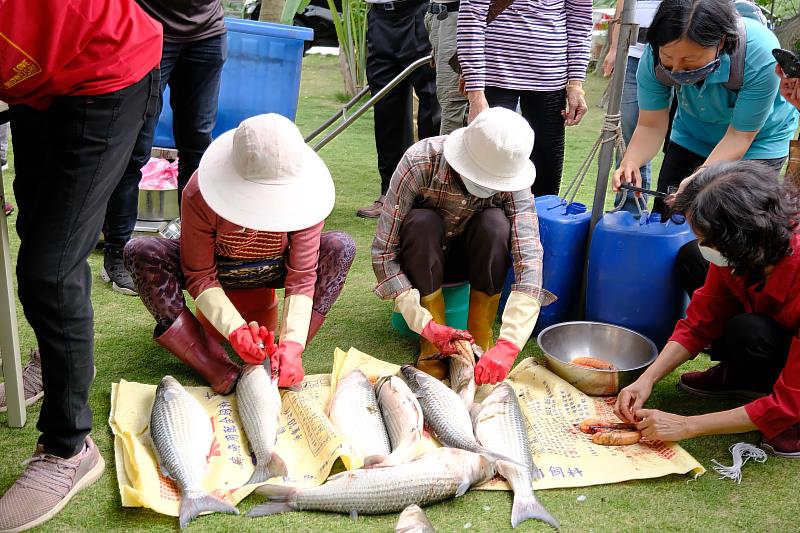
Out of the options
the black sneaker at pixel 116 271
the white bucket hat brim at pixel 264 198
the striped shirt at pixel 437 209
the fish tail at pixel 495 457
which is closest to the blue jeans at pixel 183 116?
the black sneaker at pixel 116 271

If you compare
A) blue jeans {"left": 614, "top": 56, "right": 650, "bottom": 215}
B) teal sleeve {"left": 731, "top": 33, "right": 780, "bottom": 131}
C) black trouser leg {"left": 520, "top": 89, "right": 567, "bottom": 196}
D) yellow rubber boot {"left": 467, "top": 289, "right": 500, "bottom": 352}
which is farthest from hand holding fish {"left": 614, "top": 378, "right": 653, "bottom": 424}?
blue jeans {"left": 614, "top": 56, "right": 650, "bottom": 215}

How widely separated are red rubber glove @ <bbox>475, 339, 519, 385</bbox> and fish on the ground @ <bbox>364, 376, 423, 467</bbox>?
0.25 metres

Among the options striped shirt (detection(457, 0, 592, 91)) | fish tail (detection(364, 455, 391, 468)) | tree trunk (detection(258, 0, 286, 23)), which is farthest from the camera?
tree trunk (detection(258, 0, 286, 23))

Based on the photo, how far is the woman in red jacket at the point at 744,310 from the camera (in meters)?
2.36

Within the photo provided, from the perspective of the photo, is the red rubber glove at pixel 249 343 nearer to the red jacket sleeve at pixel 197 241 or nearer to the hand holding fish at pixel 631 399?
the red jacket sleeve at pixel 197 241

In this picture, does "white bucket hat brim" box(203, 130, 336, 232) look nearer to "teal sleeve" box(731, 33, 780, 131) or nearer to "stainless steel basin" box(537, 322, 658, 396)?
"stainless steel basin" box(537, 322, 658, 396)

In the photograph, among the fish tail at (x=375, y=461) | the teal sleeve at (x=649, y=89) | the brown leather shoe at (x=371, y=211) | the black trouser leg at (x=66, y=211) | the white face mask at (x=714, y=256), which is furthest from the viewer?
the brown leather shoe at (x=371, y=211)

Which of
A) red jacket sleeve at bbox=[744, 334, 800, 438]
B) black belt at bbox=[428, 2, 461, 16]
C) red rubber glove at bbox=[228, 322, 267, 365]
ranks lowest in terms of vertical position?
red rubber glove at bbox=[228, 322, 267, 365]

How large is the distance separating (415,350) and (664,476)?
116 cm

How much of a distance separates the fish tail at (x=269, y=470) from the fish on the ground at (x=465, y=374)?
719mm

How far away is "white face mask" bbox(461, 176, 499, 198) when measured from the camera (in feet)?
9.43

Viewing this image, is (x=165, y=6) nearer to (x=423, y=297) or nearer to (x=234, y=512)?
(x=423, y=297)

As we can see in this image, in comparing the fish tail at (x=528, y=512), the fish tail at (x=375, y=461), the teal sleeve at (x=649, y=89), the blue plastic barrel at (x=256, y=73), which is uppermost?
the teal sleeve at (x=649, y=89)

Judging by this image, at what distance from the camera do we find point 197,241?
276 centimetres
